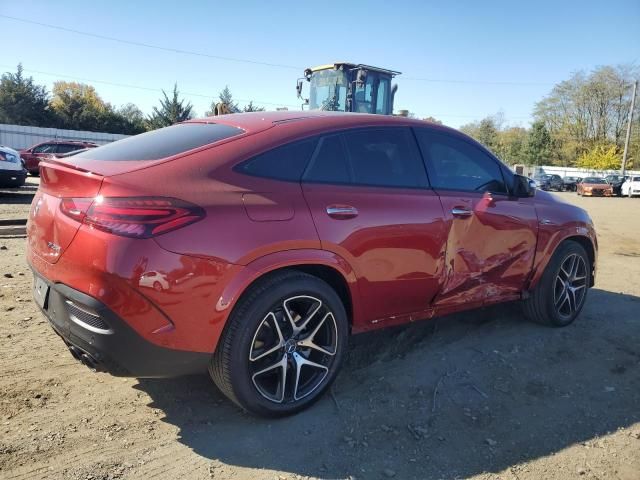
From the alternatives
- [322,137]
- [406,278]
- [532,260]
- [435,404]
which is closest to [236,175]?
[322,137]

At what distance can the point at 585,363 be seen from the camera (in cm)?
391

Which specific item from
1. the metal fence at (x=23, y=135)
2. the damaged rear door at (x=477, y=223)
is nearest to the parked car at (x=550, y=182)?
the metal fence at (x=23, y=135)

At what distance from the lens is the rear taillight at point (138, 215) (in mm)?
2393

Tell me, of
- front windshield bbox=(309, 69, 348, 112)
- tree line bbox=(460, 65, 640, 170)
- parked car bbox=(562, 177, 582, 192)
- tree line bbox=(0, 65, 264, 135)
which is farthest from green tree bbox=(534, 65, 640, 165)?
front windshield bbox=(309, 69, 348, 112)

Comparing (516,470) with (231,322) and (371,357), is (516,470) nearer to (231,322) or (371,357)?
(371,357)

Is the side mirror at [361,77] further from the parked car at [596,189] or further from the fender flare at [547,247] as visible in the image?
the parked car at [596,189]

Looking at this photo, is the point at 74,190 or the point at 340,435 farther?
the point at 340,435

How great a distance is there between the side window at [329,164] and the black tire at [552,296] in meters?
2.36

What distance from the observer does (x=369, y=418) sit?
2.98 meters

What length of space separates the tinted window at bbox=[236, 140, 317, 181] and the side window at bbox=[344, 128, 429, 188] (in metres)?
0.35

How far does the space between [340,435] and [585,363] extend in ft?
7.28

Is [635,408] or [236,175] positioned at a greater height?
[236,175]

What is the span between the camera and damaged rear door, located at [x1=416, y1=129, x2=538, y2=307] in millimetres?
3664

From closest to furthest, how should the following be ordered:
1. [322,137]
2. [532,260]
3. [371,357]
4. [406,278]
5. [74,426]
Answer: [74,426] < [322,137] < [406,278] < [371,357] < [532,260]
